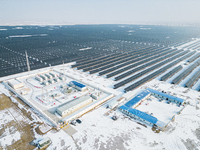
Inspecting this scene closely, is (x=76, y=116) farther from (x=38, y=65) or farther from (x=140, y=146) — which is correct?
(x=38, y=65)

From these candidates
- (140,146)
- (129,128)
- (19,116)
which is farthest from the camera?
(19,116)

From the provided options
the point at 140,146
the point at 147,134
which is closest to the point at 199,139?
the point at 147,134

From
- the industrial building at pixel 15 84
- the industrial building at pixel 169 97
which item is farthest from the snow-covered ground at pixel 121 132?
the industrial building at pixel 15 84

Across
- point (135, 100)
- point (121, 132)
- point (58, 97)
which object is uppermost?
point (135, 100)

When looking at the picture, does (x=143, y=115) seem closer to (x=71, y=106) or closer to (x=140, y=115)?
(x=140, y=115)

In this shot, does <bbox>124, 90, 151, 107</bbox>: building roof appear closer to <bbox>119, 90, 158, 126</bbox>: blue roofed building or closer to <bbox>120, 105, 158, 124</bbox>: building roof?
<bbox>119, 90, 158, 126</bbox>: blue roofed building

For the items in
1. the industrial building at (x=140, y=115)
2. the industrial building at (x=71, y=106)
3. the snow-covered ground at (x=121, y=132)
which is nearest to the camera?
the snow-covered ground at (x=121, y=132)

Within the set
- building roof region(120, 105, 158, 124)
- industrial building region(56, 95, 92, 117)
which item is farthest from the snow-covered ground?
industrial building region(56, 95, 92, 117)

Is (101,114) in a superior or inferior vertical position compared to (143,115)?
inferior

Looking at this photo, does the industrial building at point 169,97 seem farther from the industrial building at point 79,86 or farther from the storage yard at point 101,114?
the industrial building at point 79,86

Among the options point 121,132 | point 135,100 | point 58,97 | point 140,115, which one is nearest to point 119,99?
point 135,100

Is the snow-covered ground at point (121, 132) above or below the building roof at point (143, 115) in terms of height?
below
